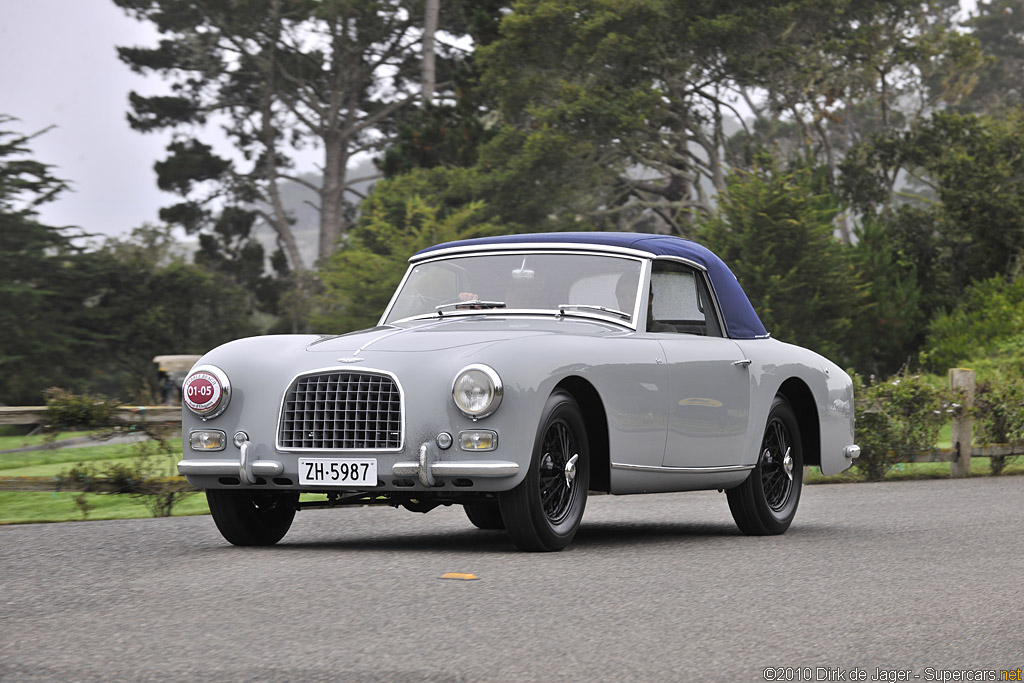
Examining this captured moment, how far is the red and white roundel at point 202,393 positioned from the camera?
7578mm

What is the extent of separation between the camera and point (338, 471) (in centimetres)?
723

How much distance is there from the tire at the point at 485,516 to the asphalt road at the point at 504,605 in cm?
12

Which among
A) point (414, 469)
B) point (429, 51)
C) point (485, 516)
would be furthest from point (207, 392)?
point (429, 51)

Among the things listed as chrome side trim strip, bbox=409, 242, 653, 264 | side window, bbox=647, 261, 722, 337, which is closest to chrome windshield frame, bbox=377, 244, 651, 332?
chrome side trim strip, bbox=409, 242, 653, 264

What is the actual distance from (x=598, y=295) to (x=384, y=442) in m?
1.94

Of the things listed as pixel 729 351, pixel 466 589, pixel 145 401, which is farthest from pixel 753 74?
pixel 466 589

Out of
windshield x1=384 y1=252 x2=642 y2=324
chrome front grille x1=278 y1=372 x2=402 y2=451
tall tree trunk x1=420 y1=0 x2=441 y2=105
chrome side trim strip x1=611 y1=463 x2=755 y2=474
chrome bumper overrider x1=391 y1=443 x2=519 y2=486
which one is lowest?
chrome side trim strip x1=611 y1=463 x2=755 y2=474

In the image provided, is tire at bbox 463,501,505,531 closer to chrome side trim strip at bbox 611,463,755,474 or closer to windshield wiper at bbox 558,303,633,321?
chrome side trim strip at bbox 611,463,755,474

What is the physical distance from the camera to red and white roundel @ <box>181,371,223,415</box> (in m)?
7.58

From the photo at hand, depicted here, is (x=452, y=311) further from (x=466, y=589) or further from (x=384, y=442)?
(x=466, y=589)

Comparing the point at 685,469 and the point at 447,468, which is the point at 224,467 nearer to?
the point at 447,468

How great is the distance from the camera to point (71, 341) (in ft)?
141

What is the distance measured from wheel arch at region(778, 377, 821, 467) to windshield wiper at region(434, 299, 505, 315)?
226 cm

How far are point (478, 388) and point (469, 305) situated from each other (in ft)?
5.63
